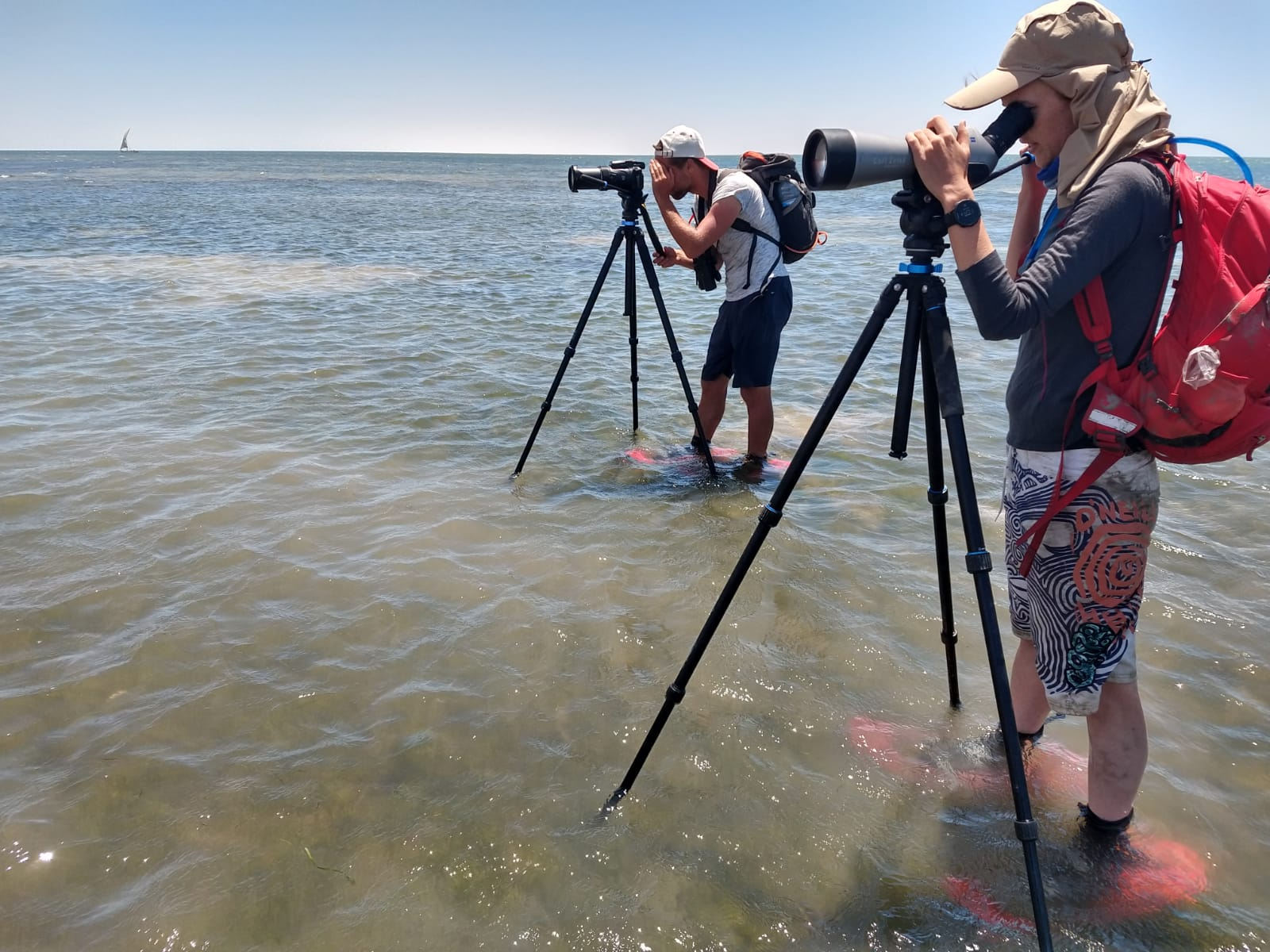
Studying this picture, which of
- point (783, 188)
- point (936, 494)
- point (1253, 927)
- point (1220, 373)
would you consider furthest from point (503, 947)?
point (783, 188)

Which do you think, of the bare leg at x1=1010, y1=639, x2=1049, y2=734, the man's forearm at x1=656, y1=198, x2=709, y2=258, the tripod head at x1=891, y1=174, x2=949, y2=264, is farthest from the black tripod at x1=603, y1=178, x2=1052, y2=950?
the man's forearm at x1=656, y1=198, x2=709, y2=258

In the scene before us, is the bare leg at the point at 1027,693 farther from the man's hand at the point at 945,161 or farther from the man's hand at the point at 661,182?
the man's hand at the point at 661,182

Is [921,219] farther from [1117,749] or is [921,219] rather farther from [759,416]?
[759,416]

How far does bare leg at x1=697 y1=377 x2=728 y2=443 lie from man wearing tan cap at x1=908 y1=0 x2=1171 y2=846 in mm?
3199

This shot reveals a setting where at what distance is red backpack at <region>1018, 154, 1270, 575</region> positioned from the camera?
1.79 m

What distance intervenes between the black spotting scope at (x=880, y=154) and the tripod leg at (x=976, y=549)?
0.31 m

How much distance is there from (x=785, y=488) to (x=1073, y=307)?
0.89m

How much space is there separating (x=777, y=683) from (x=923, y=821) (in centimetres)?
87

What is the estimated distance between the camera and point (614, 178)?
476 centimetres

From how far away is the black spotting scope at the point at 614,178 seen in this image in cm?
476

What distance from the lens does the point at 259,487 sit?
5.16m

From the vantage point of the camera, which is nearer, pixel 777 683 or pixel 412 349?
pixel 777 683

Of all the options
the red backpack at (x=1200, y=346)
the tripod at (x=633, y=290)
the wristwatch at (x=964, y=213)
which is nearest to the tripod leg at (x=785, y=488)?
the wristwatch at (x=964, y=213)

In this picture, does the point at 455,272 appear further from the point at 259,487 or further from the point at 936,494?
the point at 936,494
